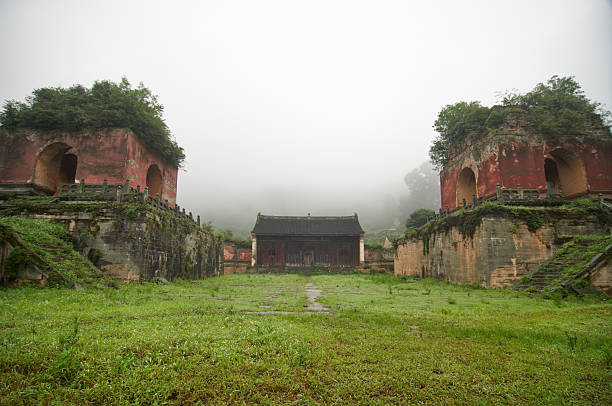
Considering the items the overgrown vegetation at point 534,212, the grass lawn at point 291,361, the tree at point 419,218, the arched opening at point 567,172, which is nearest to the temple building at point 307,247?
the tree at point 419,218

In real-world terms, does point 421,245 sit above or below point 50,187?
below

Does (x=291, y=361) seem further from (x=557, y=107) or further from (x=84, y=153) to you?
(x=557, y=107)

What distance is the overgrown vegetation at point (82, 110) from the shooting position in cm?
1881

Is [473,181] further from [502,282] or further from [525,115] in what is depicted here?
[502,282]

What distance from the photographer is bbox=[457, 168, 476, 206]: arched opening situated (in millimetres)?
23484

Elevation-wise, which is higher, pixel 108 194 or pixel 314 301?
pixel 108 194

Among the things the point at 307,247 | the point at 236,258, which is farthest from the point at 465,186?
the point at 236,258

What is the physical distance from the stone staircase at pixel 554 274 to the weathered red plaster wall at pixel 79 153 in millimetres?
21072

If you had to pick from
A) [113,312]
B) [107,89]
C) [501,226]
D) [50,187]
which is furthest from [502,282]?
[50,187]

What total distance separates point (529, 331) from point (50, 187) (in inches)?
1001

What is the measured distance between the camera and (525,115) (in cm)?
1966

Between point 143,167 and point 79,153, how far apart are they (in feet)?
11.5

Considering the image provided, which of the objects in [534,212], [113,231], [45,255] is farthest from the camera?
[534,212]

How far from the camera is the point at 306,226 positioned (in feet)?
123
